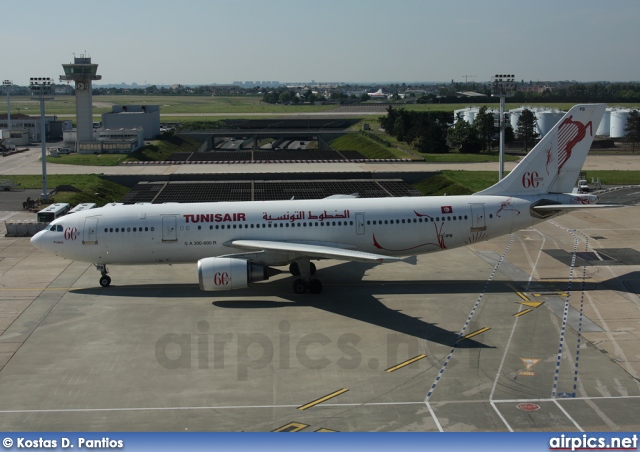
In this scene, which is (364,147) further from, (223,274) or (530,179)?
(223,274)

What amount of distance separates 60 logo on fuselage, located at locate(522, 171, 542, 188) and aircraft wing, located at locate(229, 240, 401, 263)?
10701 millimetres

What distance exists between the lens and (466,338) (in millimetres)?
31266

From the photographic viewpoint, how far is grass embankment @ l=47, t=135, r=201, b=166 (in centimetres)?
10075

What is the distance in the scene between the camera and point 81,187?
75.1 metres

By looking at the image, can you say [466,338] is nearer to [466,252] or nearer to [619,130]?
[466,252]

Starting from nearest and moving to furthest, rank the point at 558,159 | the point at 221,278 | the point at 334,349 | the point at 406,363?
the point at 406,363 → the point at 334,349 → the point at 221,278 → the point at 558,159

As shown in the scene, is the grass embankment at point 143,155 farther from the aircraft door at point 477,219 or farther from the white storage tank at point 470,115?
the aircraft door at point 477,219

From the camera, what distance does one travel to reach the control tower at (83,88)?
385 feet

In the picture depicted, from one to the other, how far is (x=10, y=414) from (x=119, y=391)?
374 cm

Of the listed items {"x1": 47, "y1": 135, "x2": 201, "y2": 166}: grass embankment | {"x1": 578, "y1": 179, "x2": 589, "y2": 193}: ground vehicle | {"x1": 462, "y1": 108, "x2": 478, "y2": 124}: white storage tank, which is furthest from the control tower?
{"x1": 578, "y1": 179, "x2": 589, "y2": 193}: ground vehicle

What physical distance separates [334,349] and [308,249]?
Result: 8086mm

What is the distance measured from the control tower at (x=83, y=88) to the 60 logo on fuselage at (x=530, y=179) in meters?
92.0

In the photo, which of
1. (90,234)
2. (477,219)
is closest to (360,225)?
(477,219)

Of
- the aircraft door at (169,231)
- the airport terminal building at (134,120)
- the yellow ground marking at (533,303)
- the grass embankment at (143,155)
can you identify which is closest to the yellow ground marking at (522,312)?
the yellow ground marking at (533,303)
